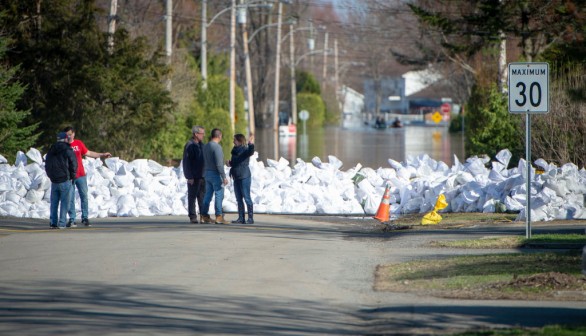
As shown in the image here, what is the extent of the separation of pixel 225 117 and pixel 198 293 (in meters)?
42.6

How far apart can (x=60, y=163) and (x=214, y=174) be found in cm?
296

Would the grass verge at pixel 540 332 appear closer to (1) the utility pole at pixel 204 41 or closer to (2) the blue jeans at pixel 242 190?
(2) the blue jeans at pixel 242 190

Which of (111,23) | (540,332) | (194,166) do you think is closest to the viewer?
(540,332)

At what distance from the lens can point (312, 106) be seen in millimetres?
111812

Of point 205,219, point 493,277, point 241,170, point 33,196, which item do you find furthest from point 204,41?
point 493,277

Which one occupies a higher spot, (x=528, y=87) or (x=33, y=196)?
(x=528, y=87)

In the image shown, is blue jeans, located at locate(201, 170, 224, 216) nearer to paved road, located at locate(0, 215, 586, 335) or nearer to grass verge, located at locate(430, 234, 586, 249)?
paved road, located at locate(0, 215, 586, 335)

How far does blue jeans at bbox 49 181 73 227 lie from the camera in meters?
18.1

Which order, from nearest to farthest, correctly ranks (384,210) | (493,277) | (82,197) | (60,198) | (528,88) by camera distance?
1. (493,277)
2. (528,88)
3. (60,198)
4. (82,197)
5. (384,210)

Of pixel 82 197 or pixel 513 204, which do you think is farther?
pixel 513 204

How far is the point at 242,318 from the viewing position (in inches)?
399

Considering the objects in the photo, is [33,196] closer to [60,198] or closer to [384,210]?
[60,198]

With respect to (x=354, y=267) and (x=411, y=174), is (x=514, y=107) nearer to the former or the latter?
(x=354, y=267)

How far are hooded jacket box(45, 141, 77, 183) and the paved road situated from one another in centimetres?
98
